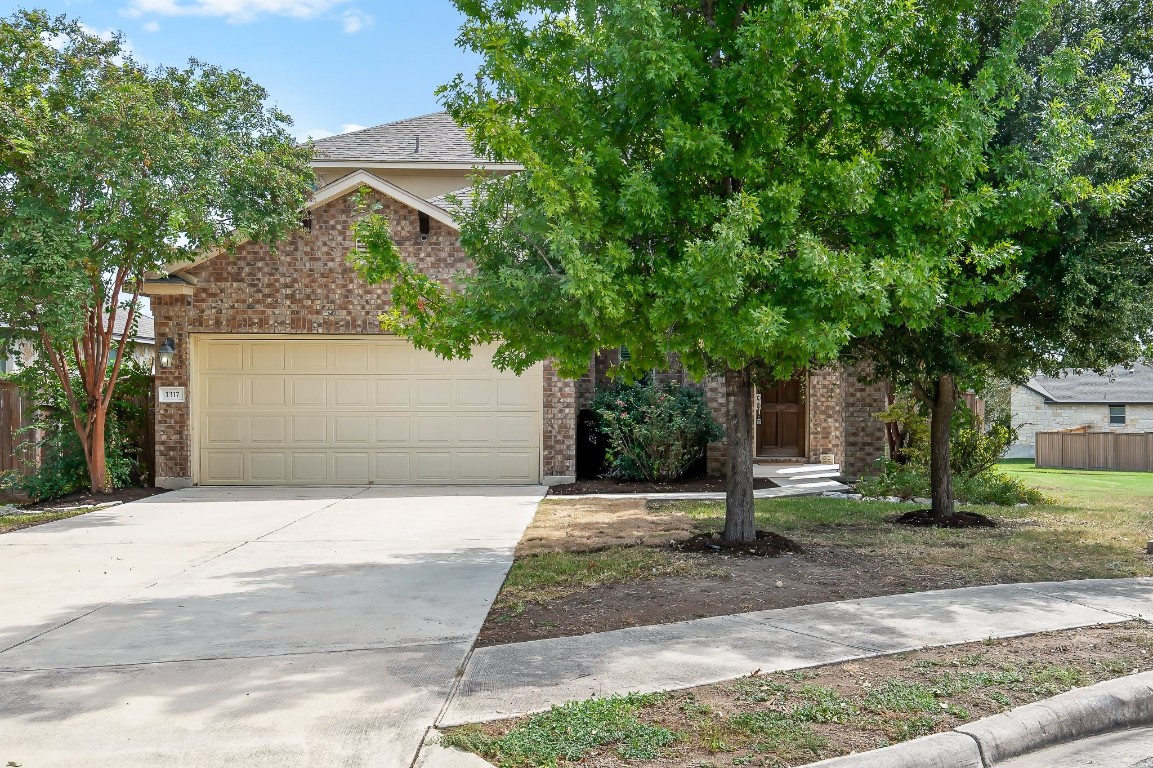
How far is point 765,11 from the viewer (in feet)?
23.0

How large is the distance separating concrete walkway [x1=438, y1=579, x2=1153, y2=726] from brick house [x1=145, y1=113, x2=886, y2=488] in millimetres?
9115

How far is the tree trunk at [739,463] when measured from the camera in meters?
8.98

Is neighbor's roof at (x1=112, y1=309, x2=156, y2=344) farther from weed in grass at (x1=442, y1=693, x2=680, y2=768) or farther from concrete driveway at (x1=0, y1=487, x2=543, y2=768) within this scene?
weed in grass at (x1=442, y1=693, x2=680, y2=768)

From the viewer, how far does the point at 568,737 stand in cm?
416

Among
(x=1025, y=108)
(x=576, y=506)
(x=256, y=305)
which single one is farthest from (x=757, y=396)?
(x=1025, y=108)

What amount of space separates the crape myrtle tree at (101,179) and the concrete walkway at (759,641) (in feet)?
29.9

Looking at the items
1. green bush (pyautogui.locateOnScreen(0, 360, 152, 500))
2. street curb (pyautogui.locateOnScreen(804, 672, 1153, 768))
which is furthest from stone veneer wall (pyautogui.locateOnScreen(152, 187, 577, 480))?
street curb (pyautogui.locateOnScreen(804, 672, 1153, 768))

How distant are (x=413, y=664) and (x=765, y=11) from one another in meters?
5.16

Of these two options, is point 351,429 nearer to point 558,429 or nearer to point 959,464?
point 558,429

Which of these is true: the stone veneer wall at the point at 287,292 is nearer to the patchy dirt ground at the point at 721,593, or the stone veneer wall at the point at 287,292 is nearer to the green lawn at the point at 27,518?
the green lawn at the point at 27,518

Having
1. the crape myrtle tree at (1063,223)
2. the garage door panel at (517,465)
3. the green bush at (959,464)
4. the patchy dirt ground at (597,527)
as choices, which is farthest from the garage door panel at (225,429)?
the crape myrtle tree at (1063,223)

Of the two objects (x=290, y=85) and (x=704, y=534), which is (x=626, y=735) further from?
(x=290, y=85)

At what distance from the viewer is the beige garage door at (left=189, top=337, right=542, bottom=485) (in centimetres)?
1602

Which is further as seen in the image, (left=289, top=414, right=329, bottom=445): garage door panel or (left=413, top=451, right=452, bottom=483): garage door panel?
(left=413, top=451, right=452, bottom=483): garage door panel
